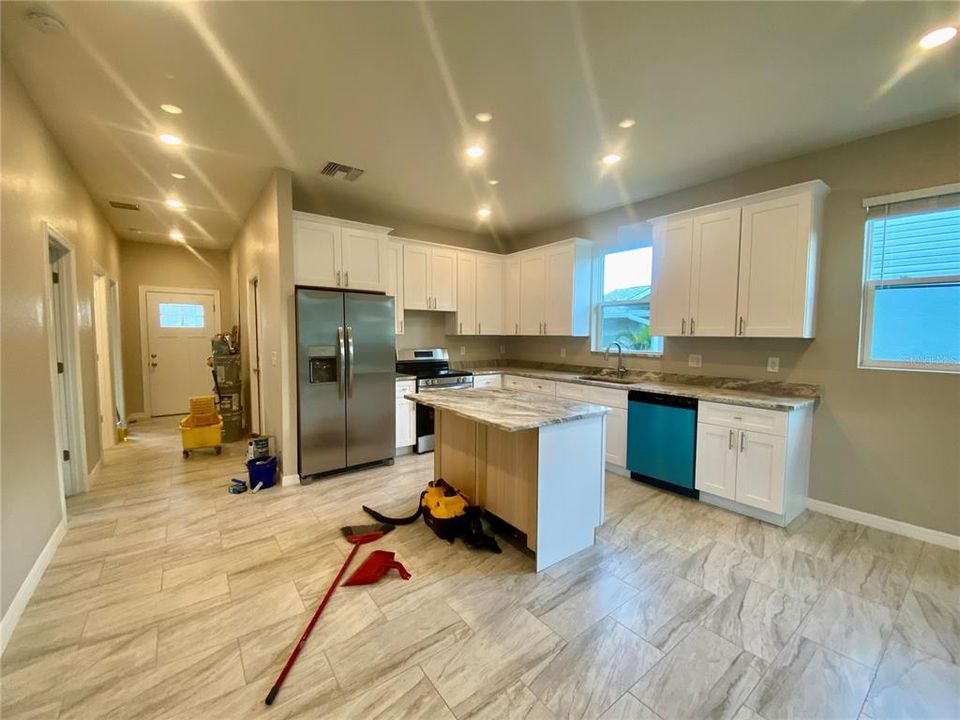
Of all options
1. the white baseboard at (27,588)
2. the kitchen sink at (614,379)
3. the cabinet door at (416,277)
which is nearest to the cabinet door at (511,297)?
the cabinet door at (416,277)

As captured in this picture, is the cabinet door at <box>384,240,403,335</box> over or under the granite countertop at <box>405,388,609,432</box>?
over

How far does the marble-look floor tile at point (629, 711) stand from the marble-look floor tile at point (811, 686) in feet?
1.36

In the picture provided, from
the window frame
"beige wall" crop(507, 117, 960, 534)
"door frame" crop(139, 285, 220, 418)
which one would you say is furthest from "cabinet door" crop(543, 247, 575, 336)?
"door frame" crop(139, 285, 220, 418)

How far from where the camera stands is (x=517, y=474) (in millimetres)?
2455

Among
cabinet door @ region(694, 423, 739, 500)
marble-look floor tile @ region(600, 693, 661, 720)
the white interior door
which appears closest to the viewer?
marble-look floor tile @ region(600, 693, 661, 720)

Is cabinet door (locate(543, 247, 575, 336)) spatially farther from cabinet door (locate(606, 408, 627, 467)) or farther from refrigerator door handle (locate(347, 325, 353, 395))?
refrigerator door handle (locate(347, 325, 353, 395))

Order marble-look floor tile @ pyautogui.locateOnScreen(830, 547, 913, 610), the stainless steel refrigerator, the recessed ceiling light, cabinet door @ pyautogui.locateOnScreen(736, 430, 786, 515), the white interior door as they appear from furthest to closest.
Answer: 1. the white interior door
2. the stainless steel refrigerator
3. cabinet door @ pyautogui.locateOnScreen(736, 430, 786, 515)
4. marble-look floor tile @ pyautogui.locateOnScreen(830, 547, 913, 610)
5. the recessed ceiling light

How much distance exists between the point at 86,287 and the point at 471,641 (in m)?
4.73

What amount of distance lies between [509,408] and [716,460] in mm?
1923

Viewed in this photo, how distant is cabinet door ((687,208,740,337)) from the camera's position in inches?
128

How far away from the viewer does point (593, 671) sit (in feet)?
5.28

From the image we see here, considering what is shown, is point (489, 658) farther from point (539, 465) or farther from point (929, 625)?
point (929, 625)

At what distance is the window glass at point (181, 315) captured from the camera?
6.26m

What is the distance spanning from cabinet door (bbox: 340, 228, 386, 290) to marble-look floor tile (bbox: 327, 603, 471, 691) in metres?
3.12
